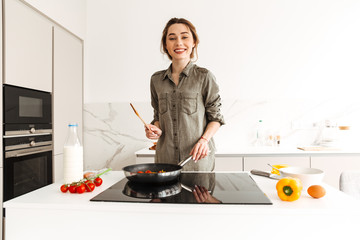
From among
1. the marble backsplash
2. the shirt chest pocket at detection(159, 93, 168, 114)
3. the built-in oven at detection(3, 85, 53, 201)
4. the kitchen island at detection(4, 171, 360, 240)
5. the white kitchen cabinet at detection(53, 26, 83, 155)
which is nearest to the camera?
the kitchen island at detection(4, 171, 360, 240)

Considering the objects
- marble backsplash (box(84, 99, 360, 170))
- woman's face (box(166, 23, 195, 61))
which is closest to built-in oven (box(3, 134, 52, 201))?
marble backsplash (box(84, 99, 360, 170))

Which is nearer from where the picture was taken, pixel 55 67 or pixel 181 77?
pixel 181 77

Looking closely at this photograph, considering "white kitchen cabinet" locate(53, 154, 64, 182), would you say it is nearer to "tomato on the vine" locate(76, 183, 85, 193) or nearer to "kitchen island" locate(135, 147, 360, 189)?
"kitchen island" locate(135, 147, 360, 189)

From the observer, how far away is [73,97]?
3010mm

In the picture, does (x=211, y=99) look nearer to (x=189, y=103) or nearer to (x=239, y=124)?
(x=189, y=103)

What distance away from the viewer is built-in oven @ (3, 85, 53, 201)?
2.06m

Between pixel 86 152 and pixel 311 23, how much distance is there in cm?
288

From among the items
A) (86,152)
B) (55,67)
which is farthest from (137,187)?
(86,152)

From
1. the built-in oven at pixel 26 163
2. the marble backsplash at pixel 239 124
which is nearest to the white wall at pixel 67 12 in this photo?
the marble backsplash at pixel 239 124

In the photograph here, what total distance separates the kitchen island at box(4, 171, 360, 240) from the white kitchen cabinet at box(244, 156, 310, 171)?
157cm

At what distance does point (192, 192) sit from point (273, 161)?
1.67 metres

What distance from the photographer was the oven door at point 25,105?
208 centimetres

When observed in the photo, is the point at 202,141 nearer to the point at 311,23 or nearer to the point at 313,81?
the point at 313,81

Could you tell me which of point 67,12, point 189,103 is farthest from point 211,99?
point 67,12
